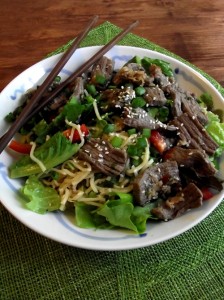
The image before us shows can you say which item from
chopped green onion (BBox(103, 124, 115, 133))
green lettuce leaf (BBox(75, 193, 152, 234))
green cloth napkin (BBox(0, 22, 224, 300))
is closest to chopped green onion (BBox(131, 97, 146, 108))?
chopped green onion (BBox(103, 124, 115, 133))

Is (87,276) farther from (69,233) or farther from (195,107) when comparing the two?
(195,107)

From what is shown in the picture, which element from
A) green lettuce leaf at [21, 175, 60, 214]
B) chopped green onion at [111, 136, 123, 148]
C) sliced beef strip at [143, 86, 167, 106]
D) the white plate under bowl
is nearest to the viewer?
the white plate under bowl

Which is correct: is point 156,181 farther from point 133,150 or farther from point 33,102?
point 33,102

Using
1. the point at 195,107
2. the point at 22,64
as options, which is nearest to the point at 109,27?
the point at 22,64

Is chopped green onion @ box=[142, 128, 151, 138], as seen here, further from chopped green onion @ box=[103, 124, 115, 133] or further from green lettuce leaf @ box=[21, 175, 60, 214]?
green lettuce leaf @ box=[21, 175, 60, 214]

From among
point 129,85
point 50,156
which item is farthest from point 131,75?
point 50,156

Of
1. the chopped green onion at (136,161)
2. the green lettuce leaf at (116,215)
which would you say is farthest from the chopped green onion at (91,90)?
the green lettuce leaf at (116,215)
